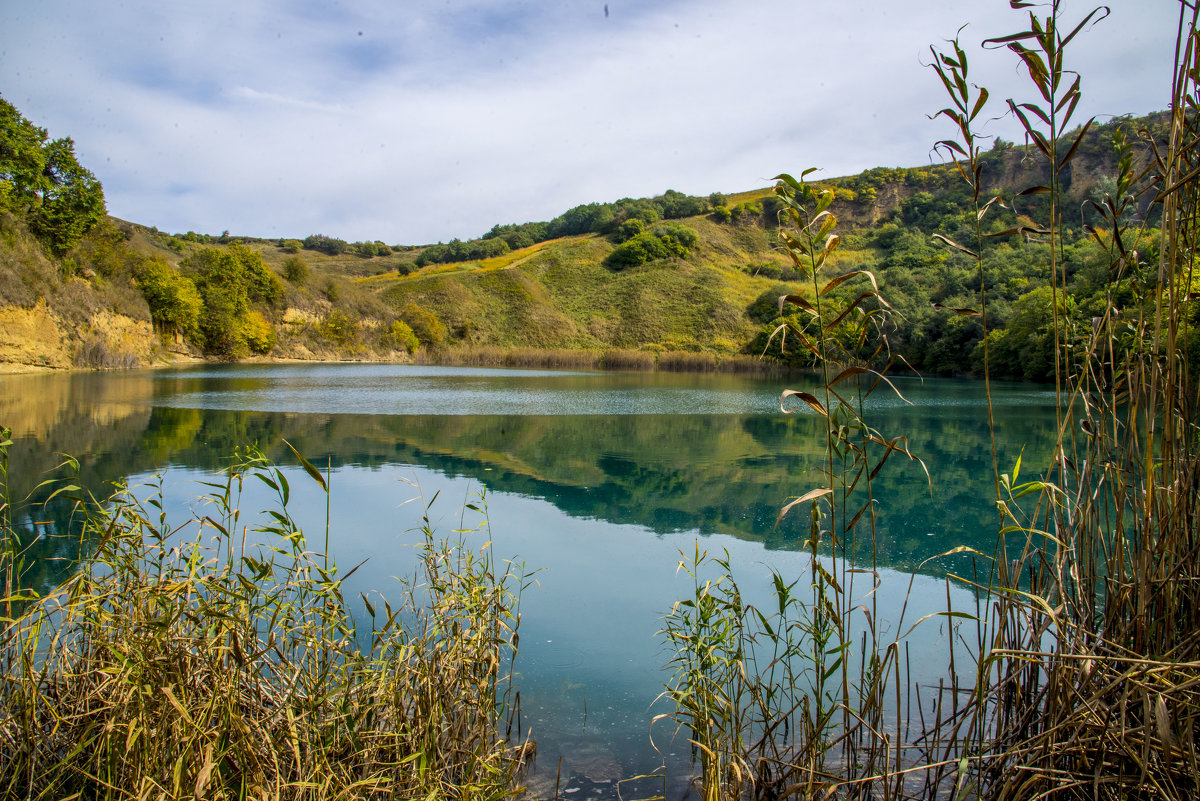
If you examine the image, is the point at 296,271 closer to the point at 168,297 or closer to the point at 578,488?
the point at 168,297

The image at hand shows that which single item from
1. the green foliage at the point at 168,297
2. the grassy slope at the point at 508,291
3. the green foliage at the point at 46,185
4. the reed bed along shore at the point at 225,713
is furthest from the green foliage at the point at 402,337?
the reed bed along shore at the point at 225,713

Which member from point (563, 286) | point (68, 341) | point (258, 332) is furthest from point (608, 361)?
point (68, 341)

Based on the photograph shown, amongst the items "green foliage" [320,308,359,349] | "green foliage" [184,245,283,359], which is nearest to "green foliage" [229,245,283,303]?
"green foliage" [184,245,283,359]

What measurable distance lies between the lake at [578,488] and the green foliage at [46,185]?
10493 millimetres

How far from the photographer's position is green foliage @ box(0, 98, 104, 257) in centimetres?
2444

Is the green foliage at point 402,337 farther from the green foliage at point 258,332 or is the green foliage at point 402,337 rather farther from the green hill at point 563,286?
the green foliage at point 258,332

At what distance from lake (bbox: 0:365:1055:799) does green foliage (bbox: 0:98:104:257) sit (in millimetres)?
10493

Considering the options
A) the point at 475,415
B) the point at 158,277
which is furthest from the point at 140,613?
the point at 158,277

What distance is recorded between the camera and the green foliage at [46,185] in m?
24.4

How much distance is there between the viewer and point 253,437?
1131cm

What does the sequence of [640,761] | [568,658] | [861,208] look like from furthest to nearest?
[861,208]
[568,658]
[640,761]

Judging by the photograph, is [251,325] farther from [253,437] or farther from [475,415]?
[253,437]

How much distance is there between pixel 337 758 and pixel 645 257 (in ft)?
215

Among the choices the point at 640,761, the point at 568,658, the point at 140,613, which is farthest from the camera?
the point at 568,658
